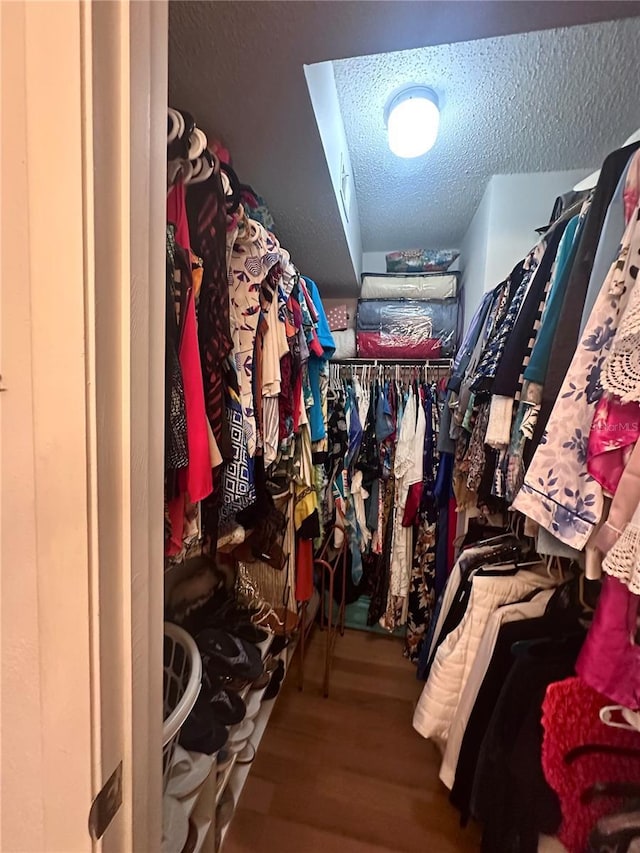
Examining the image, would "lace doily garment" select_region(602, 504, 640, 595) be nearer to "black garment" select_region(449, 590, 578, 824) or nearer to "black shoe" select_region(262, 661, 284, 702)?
"black garment" select_region(449, 590, 578, 824)

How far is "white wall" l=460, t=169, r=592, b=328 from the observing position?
1.56 meters

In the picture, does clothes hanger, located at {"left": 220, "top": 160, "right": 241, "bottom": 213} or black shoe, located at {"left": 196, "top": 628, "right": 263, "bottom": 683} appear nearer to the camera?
clothes hanger, located at {"left": 220, "top": 160, "right": 241, "bottom": 213}

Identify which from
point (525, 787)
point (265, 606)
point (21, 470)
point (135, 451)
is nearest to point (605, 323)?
point (135, 451)

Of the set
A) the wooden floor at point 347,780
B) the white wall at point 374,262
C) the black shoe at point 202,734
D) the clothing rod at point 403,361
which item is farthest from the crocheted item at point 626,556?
the white wall at point 374,262

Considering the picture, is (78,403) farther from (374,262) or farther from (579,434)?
(374,262)

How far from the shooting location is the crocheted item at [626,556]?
49 cm

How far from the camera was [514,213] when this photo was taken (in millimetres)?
1600

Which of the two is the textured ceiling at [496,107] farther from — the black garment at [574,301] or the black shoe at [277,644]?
the black shoe at [277,644]

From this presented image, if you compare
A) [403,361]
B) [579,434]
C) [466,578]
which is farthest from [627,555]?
[403,361]

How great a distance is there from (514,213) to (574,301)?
1.19 m

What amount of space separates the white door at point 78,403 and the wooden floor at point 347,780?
1.12 m

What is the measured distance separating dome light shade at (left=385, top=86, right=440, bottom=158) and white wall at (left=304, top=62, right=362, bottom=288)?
0.63ft

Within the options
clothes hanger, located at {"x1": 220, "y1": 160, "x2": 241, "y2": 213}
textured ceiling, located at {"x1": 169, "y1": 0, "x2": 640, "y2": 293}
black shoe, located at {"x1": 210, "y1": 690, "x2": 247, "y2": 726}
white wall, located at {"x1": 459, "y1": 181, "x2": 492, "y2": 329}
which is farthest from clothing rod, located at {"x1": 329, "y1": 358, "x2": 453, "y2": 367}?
black shoe, located at {"x1": 210, "y1": 690, "x2": 247, "y2": 726}

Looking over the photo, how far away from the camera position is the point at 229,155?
3.25 feet
